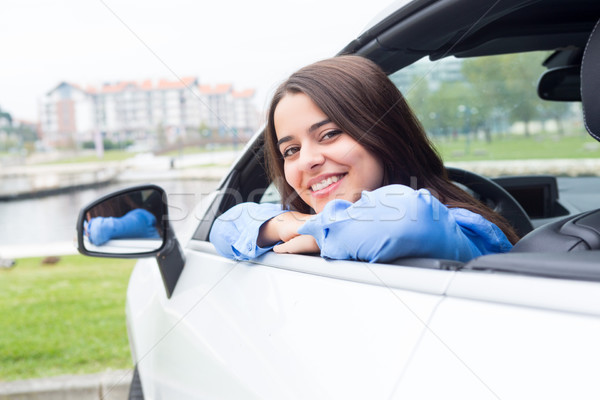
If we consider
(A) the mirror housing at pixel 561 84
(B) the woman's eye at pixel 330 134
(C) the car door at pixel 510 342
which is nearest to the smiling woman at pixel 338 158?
(B) the woman's eye at pixel 330 134

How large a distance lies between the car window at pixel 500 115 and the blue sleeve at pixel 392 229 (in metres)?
1.32

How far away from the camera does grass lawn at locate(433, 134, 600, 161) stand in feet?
11.4

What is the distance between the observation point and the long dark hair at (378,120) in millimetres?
1583

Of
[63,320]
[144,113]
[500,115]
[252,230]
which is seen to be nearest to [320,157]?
[252,230]

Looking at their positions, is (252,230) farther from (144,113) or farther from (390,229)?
(144,113)

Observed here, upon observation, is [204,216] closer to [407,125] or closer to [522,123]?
[407,125]

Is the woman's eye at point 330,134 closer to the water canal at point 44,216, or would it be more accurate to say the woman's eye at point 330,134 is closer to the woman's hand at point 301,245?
the woman's hand at point 301,245

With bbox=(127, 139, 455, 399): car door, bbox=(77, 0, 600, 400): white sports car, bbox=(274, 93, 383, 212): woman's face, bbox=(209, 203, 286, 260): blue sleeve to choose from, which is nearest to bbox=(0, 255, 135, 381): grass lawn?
bbox=(77, 0, 600, 400): white sports car

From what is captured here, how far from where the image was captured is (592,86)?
3.05ft

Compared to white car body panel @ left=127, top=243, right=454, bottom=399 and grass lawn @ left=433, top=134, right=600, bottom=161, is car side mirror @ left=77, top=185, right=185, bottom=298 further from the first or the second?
grass lawn @ left=433, top=134, right=600, bottom=161

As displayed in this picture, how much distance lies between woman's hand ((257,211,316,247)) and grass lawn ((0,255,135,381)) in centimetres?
338

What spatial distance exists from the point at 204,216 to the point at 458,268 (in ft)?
4.22

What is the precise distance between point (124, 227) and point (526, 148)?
2.89 m

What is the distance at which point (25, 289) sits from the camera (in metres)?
7.90
